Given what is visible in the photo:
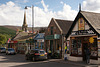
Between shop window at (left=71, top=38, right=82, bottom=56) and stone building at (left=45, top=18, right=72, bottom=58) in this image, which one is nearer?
shop window at (left=71, top=38, right=82, bottom=56)

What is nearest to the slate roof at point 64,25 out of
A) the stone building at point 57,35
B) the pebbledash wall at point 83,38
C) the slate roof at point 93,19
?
the stone building at point 57,35

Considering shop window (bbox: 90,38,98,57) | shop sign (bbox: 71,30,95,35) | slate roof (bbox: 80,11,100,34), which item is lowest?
shop window (bbox: 90,38,98,57)

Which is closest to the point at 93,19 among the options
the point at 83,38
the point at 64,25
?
the point at 83,38

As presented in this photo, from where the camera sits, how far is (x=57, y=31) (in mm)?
24797

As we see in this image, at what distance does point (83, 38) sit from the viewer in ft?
62.1

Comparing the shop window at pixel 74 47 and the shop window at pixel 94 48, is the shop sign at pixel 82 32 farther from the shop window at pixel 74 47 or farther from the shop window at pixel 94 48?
the shop window at pixel 74 47

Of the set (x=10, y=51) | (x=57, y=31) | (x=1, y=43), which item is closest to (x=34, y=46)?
(x=10, y=51)

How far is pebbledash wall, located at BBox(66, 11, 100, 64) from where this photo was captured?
1659 centimetres

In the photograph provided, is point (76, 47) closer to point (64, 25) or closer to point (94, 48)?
point (94, 48)

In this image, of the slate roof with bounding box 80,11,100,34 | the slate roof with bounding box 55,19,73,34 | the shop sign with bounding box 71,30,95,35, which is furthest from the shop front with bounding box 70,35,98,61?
the slate roof with bounding box 55,19,73,34

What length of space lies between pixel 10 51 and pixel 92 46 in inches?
848

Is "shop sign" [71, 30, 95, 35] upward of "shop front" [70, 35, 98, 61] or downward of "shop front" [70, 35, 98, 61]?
upward

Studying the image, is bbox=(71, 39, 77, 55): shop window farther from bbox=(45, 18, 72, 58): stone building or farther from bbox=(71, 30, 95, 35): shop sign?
bbox=(45, 18, 72, 58): stone building

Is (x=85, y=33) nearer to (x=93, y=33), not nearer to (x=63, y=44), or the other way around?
(x=93, y=33)
